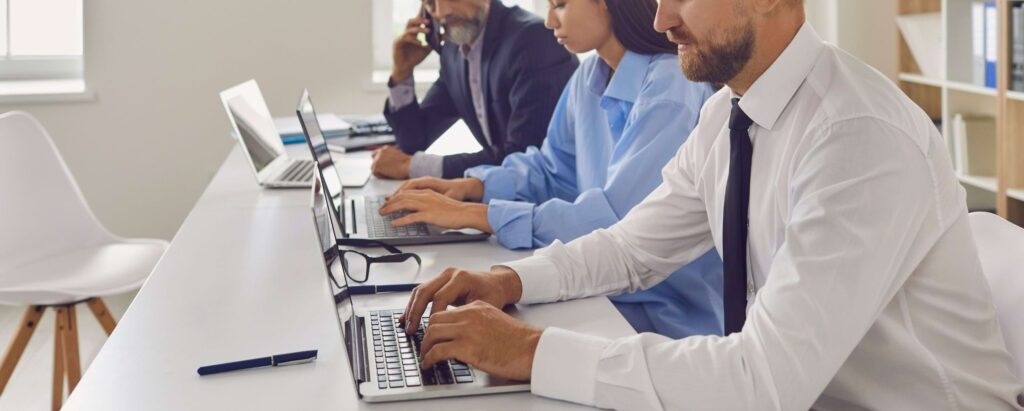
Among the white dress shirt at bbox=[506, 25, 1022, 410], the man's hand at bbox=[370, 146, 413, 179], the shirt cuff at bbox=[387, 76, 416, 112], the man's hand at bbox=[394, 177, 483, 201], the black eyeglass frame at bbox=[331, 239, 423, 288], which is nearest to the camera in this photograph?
the white dress shirt at bbox=[506, 25, 1022, 410]

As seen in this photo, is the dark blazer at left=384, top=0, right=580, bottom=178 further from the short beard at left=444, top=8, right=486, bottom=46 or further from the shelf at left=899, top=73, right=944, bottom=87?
the shelf at left=899, top=73, right=944, bottom=87

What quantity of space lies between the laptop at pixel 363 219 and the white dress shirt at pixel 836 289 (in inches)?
29.4

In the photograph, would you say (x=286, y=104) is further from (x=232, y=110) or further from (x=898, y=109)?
(x=898, y=109)

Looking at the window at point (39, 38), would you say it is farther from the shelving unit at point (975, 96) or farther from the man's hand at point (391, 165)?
the shelving unit at point (975, 96)

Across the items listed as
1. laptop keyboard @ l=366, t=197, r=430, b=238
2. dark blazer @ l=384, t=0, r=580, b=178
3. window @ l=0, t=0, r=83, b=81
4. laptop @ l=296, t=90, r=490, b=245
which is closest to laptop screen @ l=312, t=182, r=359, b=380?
laptop @ l=296, t=90, r=490, b=245

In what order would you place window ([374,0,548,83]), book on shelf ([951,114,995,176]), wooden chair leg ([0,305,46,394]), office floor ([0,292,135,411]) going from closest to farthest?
wooden chair leg ([0,305,46,394]) → office floor ([0,292,135,411]) → book on shelf ([951,114,995,176]) → window ([374,0,548,83])

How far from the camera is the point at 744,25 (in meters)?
1.28

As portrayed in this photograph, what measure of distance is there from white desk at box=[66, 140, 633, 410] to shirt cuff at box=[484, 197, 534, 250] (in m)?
0.03

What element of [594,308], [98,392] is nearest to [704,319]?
[594,308]

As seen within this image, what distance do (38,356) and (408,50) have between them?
4.87 feet

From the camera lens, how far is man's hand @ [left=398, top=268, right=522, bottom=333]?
4.67 ft

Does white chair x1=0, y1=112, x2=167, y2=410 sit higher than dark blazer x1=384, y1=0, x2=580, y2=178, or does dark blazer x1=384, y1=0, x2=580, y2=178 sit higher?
dark blazer x1=384, y1=0, x2=580, y2=178

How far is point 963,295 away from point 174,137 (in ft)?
12.8

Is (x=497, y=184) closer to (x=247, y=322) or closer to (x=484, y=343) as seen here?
(x=247, y=322)
